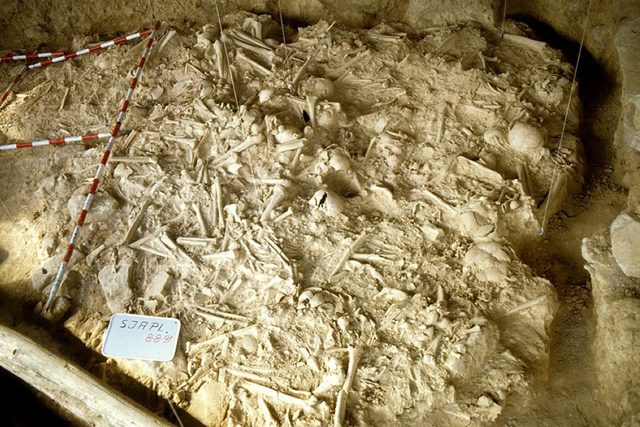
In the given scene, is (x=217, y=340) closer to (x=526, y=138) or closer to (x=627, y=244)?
(x=627, y=244)

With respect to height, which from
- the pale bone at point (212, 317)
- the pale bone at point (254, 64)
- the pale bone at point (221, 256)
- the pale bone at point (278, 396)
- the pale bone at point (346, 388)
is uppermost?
the pale bone at point (254, 64)

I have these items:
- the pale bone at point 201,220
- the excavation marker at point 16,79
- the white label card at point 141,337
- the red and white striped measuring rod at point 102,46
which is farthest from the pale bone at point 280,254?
the excavation marker at point 16,79

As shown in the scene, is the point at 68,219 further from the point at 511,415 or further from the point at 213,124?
the point at 511,415

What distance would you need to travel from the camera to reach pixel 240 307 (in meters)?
3.99

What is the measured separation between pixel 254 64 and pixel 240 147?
1.13m

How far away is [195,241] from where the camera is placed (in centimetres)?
430

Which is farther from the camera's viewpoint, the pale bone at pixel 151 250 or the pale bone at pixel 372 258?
the pale bone at pixel 151 250

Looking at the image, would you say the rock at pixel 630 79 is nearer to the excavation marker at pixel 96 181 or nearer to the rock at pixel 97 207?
the rock at pixel 97 207

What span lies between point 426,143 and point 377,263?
1387 millimetres

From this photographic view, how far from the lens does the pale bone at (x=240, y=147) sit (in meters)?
4.54

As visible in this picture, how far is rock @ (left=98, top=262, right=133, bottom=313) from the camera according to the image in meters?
4.21

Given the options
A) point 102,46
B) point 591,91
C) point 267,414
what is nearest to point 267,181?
point 267,414

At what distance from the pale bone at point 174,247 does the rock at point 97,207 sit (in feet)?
2.36

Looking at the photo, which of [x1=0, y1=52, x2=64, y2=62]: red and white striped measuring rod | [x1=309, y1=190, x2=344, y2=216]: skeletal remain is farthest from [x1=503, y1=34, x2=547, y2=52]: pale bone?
[x1=0, y1=52, x2=64, y2=62]: red and white striped measuring rod
